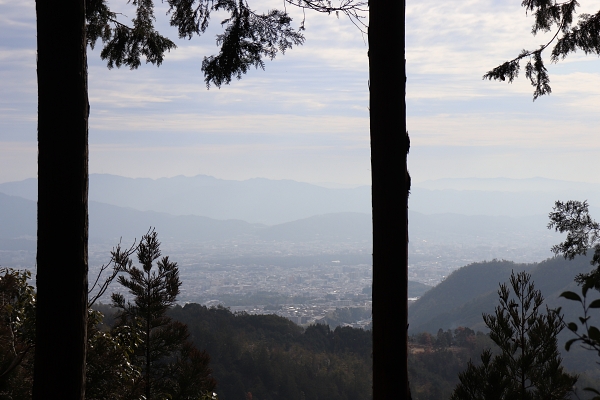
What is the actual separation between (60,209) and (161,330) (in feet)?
17.4

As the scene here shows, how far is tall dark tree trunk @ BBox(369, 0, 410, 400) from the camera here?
2422 mm

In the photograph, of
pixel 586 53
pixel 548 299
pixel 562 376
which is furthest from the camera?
pixel 548 299

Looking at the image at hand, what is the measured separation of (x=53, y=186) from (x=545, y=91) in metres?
3.97

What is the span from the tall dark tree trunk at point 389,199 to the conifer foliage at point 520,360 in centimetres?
214

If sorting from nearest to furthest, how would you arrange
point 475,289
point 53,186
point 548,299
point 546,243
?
point 53,186
point 548,299
point 475,289
point 546,243

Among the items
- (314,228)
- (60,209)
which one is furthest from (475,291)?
(314,228)

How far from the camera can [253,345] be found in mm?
24938

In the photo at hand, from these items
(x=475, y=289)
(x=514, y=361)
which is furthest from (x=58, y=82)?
(x=475, y=289)

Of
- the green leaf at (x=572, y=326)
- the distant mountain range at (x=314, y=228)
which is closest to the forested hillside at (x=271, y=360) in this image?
the green leaf at (x=572, y=326)

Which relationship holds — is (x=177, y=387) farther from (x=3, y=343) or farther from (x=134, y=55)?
(x=134, y=55)

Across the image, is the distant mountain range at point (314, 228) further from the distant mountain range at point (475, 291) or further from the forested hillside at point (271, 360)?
the forested hillside at point (271, 360)

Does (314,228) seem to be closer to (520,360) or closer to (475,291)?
(475,291)

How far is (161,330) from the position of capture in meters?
7.27

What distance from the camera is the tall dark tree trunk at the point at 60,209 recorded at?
2320 millimetres
